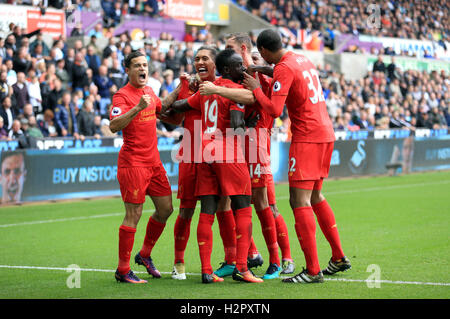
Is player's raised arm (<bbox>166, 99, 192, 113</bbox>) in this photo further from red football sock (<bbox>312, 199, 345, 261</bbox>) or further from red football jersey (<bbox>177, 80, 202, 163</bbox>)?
red football sock (<bbox>312, 199, 345, 261</bbox>)

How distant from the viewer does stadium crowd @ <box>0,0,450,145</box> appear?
16.9 m

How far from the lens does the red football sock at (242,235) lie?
269 inches

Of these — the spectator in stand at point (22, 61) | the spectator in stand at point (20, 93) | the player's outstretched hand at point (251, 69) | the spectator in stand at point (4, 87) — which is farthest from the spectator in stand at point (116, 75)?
the player's outstretched hand at point (251, 69)

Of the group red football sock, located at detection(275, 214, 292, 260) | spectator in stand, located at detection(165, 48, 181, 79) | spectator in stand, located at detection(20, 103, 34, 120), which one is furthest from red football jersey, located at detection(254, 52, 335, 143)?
spectator in stand, located at detection(165, 48, 181, 79)

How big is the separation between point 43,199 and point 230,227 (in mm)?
8947

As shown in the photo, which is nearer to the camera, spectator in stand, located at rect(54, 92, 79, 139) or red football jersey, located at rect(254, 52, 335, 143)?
red football jersey, located at rect(254, 52, 335, 143)

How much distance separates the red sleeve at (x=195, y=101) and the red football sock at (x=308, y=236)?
4.68 feet

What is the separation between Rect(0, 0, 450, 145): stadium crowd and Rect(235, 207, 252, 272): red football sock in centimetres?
244

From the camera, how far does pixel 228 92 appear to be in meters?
6.60

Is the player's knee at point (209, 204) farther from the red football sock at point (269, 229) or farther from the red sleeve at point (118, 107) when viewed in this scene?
the red sleeve at point (118, 107)

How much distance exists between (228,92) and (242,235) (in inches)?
54.9

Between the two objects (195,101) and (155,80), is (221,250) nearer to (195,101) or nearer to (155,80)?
(195,101)

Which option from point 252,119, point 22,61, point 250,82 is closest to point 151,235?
point 252,119
